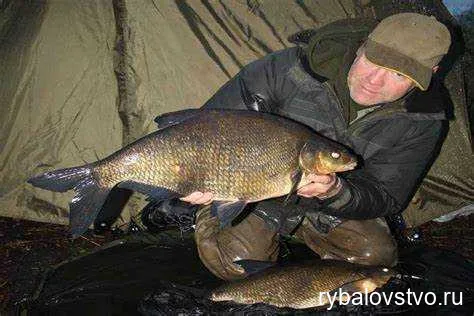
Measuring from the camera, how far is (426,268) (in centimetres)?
A: 382

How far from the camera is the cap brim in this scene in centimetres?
299

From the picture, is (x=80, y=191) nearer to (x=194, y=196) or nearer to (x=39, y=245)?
(x=194, y=196)

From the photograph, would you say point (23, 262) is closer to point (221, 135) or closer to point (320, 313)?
point (221, 135)

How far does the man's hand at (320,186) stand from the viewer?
298cm

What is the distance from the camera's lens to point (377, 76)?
3154 mm

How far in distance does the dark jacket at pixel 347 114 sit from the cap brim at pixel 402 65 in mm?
365

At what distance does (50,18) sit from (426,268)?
12.2 ft

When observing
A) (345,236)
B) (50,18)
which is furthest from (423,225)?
(50,18)

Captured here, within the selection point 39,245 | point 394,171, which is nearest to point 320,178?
point 394,171

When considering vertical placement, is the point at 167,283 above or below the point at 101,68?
below

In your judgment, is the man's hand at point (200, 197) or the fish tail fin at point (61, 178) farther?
the man's hand at point (200, 197)

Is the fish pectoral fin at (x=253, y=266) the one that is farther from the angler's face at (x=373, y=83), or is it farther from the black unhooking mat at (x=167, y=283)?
the angler's face at (x=373, y=83)

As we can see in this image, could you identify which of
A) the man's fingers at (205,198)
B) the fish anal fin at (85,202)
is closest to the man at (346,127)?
the man's fingers at (205,198)

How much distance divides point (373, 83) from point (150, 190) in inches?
62.7
